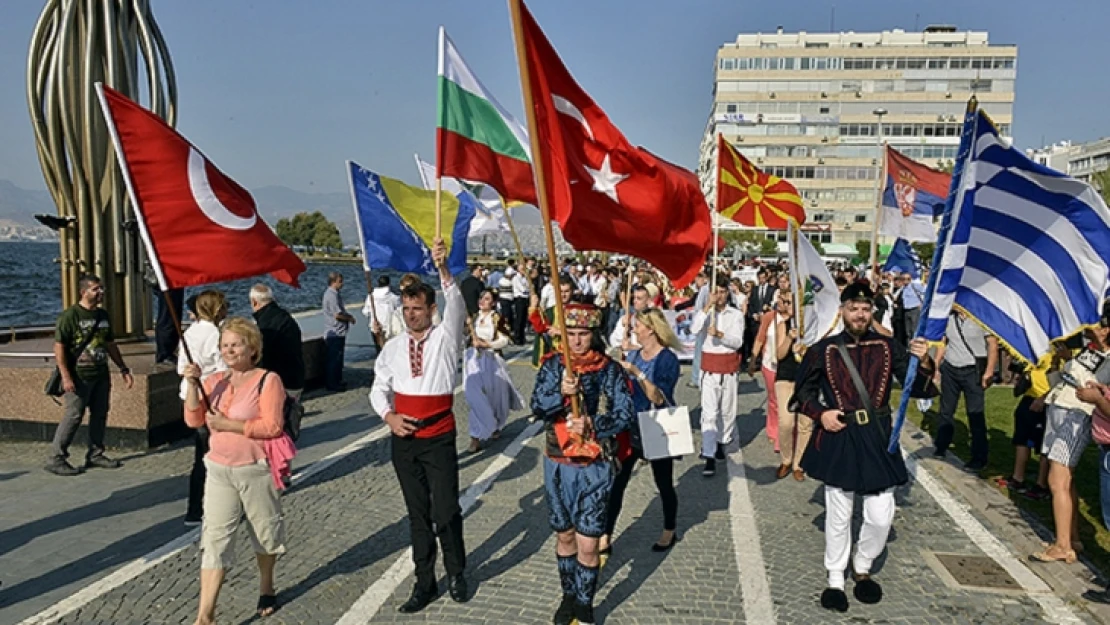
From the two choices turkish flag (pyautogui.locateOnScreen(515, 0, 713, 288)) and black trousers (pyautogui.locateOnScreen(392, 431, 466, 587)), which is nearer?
turkish flag (pyautogui.locateOnScreen(515, 0, 713, 288))

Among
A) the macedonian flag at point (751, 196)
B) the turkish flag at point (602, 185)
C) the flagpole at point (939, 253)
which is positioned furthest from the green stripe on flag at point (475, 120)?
the macedonian flag at point (751, 196)

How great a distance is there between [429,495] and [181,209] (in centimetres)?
235

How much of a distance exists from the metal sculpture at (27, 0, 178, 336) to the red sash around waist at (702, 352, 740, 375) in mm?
8375

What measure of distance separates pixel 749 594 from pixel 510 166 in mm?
3725

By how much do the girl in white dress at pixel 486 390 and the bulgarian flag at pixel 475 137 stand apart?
239 cm

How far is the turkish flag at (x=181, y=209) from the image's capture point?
14.8ft

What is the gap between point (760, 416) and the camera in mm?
10602

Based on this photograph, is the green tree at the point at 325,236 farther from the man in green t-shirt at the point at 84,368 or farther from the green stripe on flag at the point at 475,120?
the green stripe on flag at the point at 475,120

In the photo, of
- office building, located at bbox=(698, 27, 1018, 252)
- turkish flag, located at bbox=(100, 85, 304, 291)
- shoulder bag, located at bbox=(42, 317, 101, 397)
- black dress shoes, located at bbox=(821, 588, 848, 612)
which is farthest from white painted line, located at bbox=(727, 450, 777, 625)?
office building, located at bbox=(698, 27, 1018, 252)

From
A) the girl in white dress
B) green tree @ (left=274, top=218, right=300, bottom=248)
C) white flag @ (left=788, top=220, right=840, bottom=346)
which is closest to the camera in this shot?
white flag @ (left=788, top=220, right=840, bottom=346)

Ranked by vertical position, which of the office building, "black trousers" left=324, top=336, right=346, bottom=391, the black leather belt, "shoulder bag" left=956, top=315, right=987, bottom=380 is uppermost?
the office building

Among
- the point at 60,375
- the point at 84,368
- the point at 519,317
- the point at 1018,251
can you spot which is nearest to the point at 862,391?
the point at 1018,251

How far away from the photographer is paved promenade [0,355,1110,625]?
4621mm

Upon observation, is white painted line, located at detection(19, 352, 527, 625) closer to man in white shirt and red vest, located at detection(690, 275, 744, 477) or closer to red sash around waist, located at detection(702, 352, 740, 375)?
man in white shirt and red vest, located at detection(690, 275, 744, 477)
